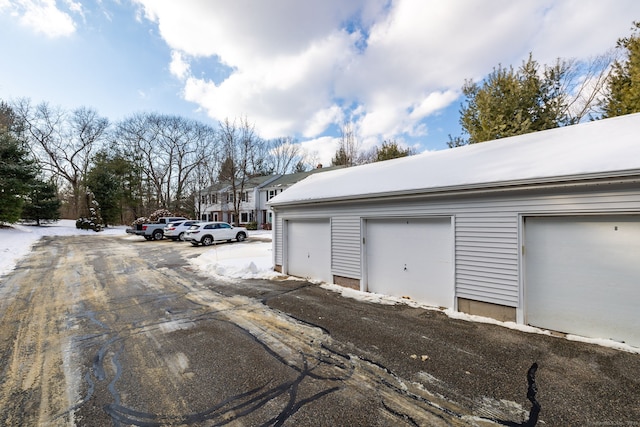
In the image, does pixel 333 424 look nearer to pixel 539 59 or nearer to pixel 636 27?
pixel 636 27

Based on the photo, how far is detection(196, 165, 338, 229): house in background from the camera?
33.1m

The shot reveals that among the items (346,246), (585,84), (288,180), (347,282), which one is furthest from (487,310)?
(288,180)

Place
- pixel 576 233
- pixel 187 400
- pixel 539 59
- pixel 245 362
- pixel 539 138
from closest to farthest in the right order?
pixel 187 400 < pixel 245 362 < pixel 576 233 < pixel 539 138 < pixel 539 59

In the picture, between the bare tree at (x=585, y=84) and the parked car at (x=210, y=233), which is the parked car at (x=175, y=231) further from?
the bare tree at (x=585, y=84)

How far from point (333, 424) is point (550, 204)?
4419 mm

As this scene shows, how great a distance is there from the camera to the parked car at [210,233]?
16.1 metres

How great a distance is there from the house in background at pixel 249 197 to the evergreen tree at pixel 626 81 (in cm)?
2317

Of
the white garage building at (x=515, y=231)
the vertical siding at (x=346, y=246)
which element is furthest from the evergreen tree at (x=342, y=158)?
the vertical siding at (x=346, y=246)

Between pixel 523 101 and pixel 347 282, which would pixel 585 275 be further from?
pixel 523 101

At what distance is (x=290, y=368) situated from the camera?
129 inches

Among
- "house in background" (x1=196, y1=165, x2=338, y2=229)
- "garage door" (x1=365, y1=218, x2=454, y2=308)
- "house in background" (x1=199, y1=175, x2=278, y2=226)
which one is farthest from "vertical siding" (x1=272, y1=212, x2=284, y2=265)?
"house in background" (x1=199, y1=175, x2=278, y2=226)

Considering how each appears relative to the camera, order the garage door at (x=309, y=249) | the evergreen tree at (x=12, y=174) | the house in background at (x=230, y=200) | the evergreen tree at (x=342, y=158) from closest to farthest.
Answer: the garage door at (x=309, y=249) → the evergreen tree at (x=12, y=174) → the evergreen tree at (x=342, y=158) → the house in background at (x=230, y=200)

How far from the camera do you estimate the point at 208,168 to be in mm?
36531

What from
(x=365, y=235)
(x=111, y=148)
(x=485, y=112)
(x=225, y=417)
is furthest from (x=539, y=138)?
(x=111, y=148)
